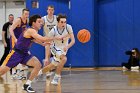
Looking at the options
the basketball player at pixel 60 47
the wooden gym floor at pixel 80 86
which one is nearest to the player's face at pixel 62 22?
the basketball player at pixel 60 47

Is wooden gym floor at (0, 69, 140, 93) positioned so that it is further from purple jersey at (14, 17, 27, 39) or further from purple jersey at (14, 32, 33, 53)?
purple jersey at (14, 17, 27, 39)

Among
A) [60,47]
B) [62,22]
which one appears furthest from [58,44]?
[62,22]

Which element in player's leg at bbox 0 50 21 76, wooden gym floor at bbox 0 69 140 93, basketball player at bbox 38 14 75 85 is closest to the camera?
player's leg at bbox 0 50 21 76

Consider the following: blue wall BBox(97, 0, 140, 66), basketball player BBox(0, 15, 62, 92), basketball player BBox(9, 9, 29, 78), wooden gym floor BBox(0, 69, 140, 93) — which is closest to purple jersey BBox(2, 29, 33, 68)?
basketball player BBox(0, 15, 62, 92)

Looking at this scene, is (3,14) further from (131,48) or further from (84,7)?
(131,48)

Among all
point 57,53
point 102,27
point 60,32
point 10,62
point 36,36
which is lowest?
point 10,62

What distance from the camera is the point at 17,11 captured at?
604 inches

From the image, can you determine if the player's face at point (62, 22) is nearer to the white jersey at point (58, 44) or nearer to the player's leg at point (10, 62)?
the white jersey at point (58, 44)

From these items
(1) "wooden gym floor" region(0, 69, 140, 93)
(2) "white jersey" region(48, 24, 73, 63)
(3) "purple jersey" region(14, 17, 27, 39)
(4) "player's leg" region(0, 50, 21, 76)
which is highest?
(3) "purple jersey" region(14, 17, 27, 39)

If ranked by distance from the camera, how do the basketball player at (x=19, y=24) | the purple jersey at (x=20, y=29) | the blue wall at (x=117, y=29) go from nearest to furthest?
the basketball player at (x=19, y=24) < the purple jersey at (x=20, y=29) < the blue wall at (x=117, y=29)

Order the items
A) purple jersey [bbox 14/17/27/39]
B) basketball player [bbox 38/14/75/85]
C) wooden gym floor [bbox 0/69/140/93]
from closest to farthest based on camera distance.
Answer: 1. wooden gym floor [bbox 0/69/140/93]
2. basketball player [bbox 38/14/75/85]
3. purple jersey [bbox 14/17/27/39]

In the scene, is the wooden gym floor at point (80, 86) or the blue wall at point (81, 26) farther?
the blue wall at point (81, 26)

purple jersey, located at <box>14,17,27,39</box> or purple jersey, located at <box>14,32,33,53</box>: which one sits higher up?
purple jersey, located at <box>14,17,27,39</box>

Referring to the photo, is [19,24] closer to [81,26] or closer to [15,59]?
[15,59]
